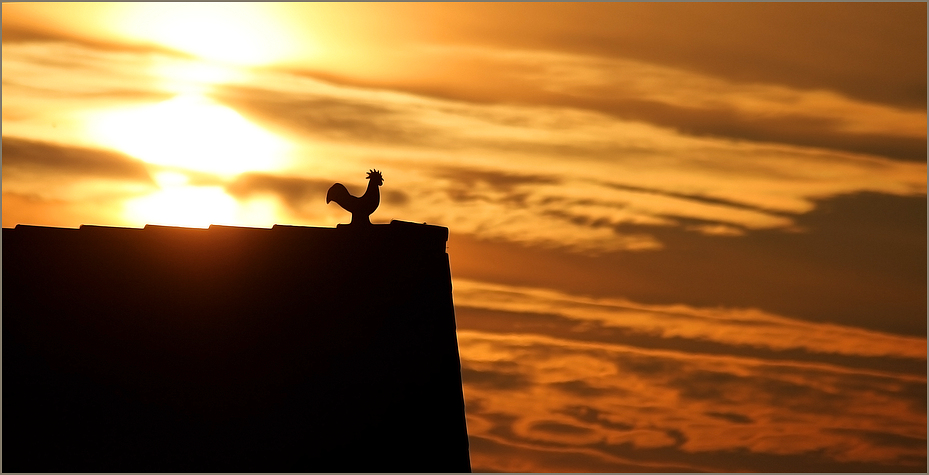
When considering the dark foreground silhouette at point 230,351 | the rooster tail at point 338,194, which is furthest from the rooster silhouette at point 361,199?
the dark foreground silhouette at point 230,351

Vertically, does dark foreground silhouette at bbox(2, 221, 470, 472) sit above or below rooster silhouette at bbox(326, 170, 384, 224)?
below

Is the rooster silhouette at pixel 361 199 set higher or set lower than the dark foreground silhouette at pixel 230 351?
higher

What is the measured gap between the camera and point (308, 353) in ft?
57.2

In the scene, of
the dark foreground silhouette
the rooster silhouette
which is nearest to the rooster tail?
the rooster silhouette

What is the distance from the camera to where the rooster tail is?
67.9ft

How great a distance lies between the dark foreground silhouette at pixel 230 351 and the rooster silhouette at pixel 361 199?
4.09 ft

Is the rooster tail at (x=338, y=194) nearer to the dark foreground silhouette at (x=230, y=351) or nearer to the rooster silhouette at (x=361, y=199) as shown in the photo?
the rooster silhouette at (x=361, y=199)

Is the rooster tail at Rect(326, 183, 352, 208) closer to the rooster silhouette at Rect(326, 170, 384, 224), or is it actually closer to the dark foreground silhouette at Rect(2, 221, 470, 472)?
the rooster silhouette at Rect(326, 170, 384, 224)

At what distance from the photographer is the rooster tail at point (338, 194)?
67.9ft

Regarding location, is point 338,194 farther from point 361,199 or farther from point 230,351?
point 230,351

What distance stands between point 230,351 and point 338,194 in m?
4.55

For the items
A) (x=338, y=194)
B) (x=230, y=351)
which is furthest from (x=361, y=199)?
(x=230, y=351)

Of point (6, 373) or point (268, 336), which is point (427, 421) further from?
point (6, 373)

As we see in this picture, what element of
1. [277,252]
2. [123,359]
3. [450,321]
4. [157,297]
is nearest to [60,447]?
[123,359]
